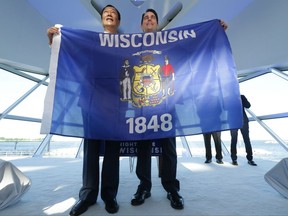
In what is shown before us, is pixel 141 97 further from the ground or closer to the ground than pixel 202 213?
further from the ground

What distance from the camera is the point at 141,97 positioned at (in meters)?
1.37

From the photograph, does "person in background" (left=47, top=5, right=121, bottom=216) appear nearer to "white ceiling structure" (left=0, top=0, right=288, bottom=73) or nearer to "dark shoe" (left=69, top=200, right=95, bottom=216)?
"dark shoe" (left=69, top=200, right=95, bottom=216)

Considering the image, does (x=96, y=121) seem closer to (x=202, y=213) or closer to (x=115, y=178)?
(x=115, y=178)

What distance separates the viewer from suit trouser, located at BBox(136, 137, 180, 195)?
1297 millimetres

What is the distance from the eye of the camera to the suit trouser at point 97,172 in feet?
3.90

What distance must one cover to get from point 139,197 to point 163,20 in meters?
4.96

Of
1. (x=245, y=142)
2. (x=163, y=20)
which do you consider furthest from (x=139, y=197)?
(x=163, y=20)

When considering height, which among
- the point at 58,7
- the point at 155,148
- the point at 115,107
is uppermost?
the point at 58,7

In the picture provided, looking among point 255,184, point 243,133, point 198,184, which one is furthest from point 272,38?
point 198,184

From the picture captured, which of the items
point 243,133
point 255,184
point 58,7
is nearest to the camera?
point 255,184

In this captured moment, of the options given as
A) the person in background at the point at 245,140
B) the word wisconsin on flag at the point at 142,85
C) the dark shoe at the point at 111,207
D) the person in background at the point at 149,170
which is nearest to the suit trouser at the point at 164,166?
the person in background at the point at 149,170

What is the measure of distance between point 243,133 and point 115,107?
2.65m

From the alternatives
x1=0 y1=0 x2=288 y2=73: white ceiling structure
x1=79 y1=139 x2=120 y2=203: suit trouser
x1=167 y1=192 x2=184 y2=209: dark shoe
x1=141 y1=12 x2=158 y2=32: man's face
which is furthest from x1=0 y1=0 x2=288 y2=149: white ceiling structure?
x1=79 y1=139 x2=120 y2=203: suit trouser

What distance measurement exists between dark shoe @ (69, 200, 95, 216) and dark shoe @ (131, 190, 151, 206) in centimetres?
30
